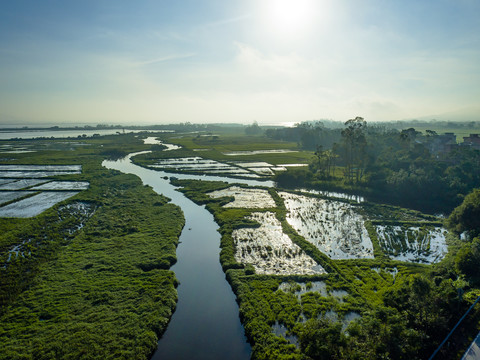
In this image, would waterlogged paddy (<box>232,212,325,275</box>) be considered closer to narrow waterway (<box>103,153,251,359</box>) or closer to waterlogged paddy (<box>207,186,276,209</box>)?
narrow waterway (<box>103,153,251,359</box>)

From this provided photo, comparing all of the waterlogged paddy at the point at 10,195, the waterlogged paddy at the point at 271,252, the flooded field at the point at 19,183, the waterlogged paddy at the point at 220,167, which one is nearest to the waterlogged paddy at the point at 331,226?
the waterlogged paddy at the point at 271,252

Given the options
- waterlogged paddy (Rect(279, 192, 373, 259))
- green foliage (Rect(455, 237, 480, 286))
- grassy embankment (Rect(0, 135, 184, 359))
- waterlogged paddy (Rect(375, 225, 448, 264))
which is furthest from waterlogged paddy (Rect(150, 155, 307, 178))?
green foliage (Rect(455, 237, 480, 286))

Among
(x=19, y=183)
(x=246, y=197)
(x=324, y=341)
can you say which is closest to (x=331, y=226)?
(x=246, y=197)

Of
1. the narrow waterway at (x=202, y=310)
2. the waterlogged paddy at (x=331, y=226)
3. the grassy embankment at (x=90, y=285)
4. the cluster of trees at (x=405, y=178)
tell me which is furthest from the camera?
the cluster of trees at (x=405, y=178)

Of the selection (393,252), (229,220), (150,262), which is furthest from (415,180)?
(150,262)

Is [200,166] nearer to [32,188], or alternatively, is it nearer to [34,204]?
[32,188]

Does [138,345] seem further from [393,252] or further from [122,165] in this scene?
[122,165]

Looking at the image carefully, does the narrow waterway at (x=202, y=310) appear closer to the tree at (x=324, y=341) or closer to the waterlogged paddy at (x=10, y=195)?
the tree at (x=324, y=341)
